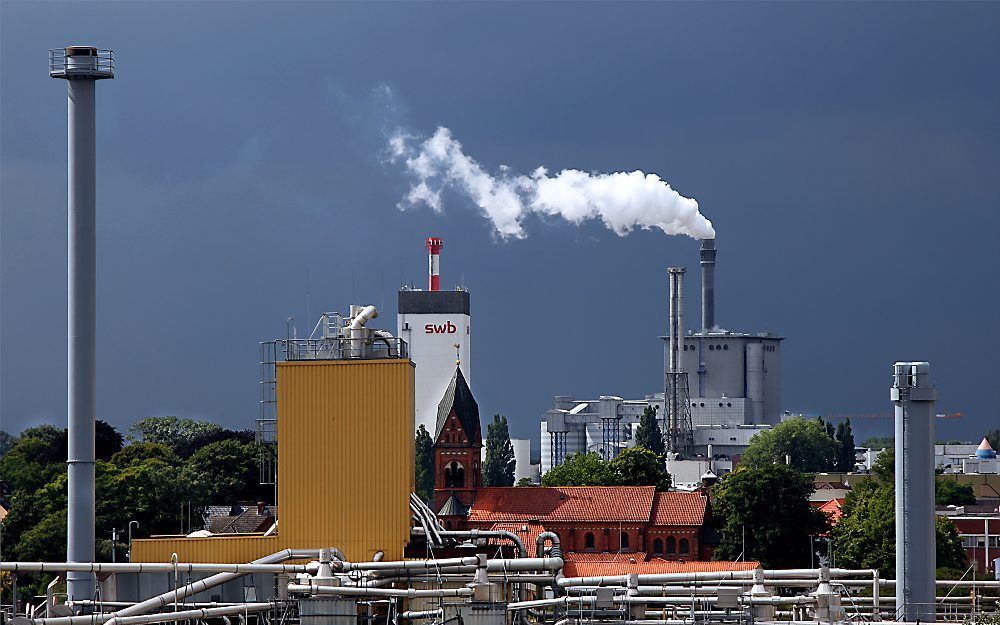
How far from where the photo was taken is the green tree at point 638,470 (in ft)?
394

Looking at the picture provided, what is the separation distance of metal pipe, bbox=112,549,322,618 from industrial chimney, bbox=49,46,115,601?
4026mm

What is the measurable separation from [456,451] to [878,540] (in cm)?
2992

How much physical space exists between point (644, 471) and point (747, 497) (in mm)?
20151

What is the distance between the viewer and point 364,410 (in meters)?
43.2

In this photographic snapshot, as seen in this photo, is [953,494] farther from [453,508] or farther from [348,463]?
[348,463]

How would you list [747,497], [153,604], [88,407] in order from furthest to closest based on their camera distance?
Result: [747,497]
[88,407]
[153,604]

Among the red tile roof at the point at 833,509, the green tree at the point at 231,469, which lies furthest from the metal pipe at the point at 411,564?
the green tree at the point at 231,469

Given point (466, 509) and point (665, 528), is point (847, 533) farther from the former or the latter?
point (466, 509)

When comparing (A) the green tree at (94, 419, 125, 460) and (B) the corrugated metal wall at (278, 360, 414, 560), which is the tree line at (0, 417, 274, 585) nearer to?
(A) the green tree at (94, 419, 125, 460)

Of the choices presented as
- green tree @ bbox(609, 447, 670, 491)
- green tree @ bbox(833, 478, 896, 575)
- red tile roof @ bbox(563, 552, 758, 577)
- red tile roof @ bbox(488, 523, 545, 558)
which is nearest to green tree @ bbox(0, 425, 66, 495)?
red tile roof @ bbox(488, 523, 545, 558)

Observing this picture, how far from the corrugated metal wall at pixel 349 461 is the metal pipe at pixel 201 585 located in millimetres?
1188

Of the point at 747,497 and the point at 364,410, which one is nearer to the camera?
the point at 364,410

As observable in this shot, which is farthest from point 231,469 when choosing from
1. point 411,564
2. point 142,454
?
point 411,564

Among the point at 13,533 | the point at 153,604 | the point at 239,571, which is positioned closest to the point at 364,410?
the point at 239,571
